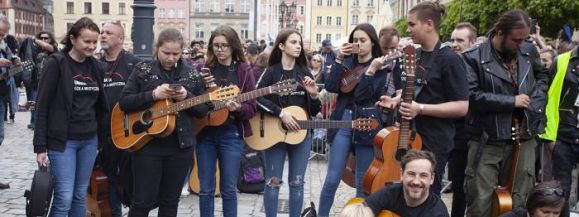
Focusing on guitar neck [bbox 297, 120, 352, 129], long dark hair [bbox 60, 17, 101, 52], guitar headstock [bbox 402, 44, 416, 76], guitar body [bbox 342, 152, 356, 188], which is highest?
long dark hair [bbox 60, 17, 101, 52]

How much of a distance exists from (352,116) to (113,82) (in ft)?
7.37

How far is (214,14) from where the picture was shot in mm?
123375

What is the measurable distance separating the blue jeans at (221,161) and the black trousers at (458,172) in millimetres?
1899

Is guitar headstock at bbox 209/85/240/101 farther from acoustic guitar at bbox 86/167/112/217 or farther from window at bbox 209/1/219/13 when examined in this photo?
window at bbox 209/1/219/13

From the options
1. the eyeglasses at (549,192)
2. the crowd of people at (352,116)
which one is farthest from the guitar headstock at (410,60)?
the eyeglasses at (549,192)

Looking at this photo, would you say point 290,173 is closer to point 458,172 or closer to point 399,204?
point 458,172

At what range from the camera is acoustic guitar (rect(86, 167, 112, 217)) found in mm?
6449

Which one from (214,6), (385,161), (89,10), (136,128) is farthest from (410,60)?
(214,6)

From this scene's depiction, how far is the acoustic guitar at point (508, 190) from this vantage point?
208 inches

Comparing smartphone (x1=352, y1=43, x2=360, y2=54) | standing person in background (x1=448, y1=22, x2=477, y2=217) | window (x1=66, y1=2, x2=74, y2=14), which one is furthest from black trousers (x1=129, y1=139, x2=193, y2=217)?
window (x1=66, y1=2, x2=74, y2=14)

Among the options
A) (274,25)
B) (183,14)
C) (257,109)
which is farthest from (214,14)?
(257,109)

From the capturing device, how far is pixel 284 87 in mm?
6074

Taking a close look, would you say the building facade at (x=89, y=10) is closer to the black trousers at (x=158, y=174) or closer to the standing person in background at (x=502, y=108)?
the black trousers at (x=158, y=174)

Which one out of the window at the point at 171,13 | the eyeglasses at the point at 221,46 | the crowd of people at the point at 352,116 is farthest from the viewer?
the window at the point at 171,13
